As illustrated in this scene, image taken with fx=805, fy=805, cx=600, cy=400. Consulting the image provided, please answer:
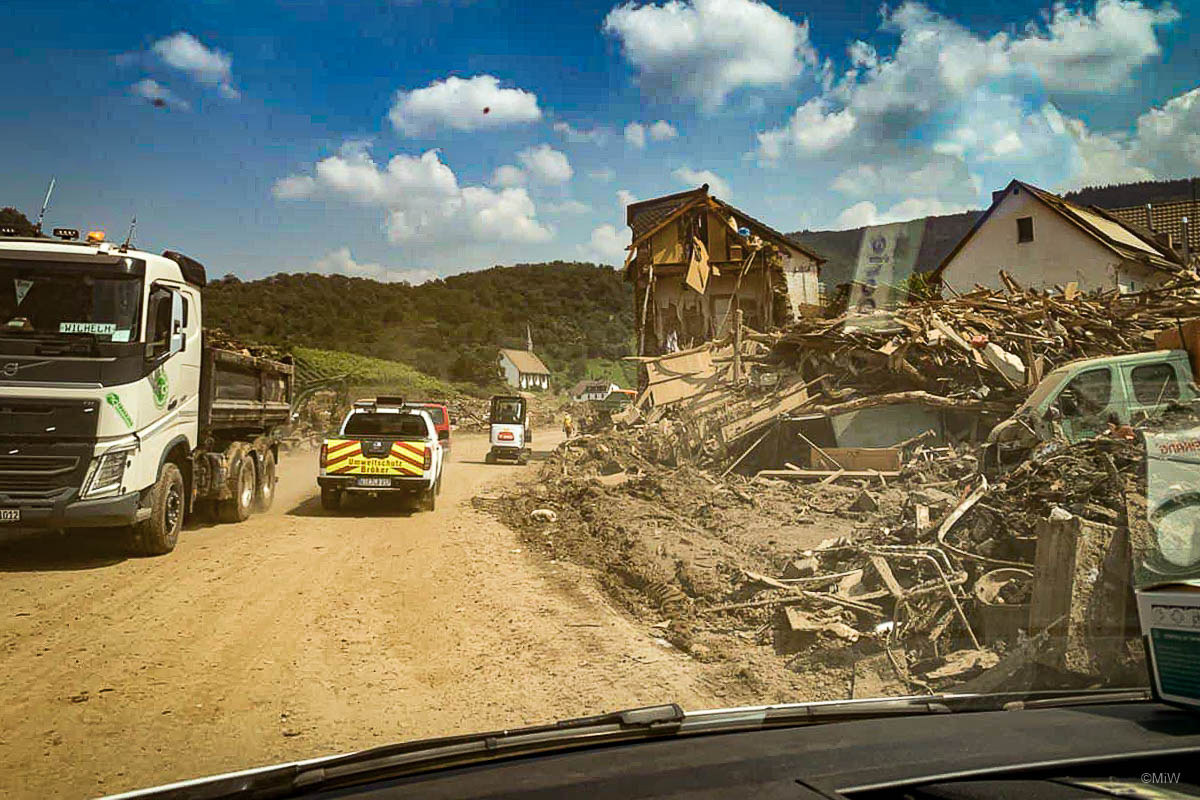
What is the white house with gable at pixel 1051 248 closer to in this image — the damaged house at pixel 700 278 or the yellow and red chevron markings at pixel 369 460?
the damaged house at pixel 700 278

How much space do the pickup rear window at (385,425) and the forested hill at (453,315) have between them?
3792cm

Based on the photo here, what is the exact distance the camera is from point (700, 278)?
1093 inches

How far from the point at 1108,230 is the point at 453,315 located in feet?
253

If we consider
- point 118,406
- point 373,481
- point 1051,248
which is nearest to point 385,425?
point 373,481

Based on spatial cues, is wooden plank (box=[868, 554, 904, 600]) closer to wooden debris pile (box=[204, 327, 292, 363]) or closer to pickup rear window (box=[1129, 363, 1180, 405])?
pickup rear window (box=[1129, 363, 1180, 405])

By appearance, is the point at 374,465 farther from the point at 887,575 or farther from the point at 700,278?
the point at 700,278

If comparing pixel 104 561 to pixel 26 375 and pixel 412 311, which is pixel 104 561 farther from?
pixel 412 311

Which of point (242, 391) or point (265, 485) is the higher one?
point (242, 391)

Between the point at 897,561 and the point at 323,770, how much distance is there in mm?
6310

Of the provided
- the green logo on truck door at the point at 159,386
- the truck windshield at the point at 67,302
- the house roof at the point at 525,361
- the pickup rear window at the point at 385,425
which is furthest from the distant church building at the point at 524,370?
the truck windshield at the point at 67,302

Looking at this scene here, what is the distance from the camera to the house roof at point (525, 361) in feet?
281

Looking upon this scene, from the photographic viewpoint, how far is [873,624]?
6.50 m

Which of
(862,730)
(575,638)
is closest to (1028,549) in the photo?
(575,638)

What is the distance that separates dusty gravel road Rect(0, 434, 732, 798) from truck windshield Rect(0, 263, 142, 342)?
114 inches
